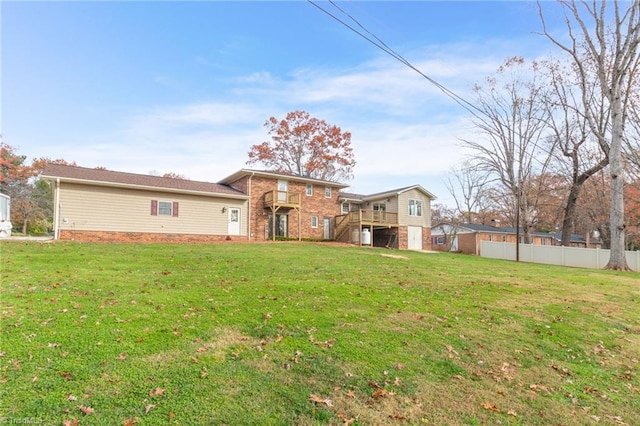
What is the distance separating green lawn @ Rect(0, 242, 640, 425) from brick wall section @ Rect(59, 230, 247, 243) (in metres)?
10.0

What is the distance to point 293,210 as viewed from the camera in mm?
25234

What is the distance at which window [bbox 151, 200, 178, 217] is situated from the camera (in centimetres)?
1938

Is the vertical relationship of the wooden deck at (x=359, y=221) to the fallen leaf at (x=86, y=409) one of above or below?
above

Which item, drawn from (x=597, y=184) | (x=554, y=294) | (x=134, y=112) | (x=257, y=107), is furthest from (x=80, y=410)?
(x=597, y=184)

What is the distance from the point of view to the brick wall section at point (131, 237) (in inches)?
674

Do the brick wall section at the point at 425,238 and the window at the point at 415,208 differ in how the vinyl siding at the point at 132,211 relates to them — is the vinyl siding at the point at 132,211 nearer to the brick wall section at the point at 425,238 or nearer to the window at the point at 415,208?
the window at the point at 415,208

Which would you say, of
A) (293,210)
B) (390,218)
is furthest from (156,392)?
(390,218)

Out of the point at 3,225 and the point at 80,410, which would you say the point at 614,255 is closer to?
the point at 80,410

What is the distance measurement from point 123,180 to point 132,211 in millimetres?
1752

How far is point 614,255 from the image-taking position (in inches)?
762

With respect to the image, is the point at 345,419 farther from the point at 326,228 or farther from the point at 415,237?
the point at 415,237

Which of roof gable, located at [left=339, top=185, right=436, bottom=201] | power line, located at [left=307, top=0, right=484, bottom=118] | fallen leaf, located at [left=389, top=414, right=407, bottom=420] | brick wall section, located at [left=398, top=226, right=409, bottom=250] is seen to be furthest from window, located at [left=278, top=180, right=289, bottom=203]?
fallen leaf, located at [left=389, top=414, right=407, bottom=420]

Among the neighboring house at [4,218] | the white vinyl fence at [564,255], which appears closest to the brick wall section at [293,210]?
the neighboring house at [4,218]

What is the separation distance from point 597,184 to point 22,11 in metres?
37.1
